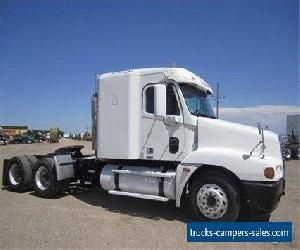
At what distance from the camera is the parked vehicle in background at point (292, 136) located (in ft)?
95.5

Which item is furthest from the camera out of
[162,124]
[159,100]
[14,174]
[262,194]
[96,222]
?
[14,174]

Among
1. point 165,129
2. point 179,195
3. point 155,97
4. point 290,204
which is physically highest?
point 155,97

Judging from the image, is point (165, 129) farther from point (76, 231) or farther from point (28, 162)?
point (28, 162)

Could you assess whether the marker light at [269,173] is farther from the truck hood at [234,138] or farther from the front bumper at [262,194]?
the truck hood at [234,138]

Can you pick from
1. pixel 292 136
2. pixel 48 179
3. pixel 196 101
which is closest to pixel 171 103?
pixel 196 101

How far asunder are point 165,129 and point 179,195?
4.78 feet

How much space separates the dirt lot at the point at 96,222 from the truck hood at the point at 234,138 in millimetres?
1627

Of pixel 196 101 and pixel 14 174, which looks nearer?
pixel 196 101

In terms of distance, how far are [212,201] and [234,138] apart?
4.36 ft

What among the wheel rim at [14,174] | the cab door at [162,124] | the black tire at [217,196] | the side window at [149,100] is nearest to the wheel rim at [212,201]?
the black tire at [217,196]

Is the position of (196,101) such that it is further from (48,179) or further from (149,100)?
(48,179)

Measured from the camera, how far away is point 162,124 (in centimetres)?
812

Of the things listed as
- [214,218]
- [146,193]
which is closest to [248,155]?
[214,218]

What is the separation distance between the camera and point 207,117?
8.24 metres
